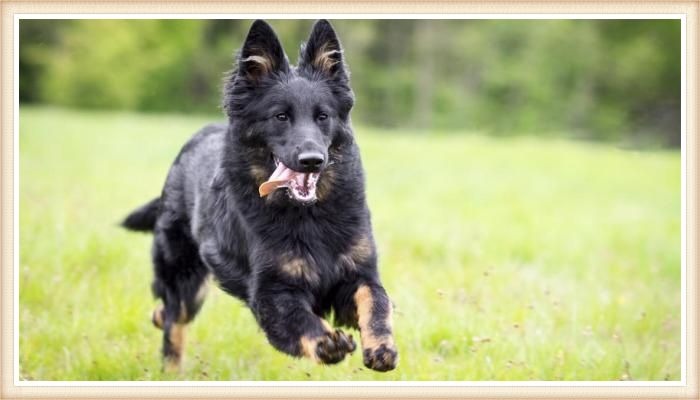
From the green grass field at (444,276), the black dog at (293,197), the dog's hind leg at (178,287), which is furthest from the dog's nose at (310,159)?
the dog's hind leg at (178,287)

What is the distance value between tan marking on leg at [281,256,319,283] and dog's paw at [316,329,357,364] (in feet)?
1.81

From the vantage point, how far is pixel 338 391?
5.06 m

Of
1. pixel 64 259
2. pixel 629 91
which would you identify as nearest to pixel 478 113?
pixel 629 91

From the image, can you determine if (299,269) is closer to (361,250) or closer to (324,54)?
(361,250)

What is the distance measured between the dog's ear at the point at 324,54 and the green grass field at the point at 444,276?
6.29 ft

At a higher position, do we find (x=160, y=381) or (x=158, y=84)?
(x=158, y=84)

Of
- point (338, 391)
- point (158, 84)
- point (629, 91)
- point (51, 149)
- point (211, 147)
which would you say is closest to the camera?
point (338, 391)

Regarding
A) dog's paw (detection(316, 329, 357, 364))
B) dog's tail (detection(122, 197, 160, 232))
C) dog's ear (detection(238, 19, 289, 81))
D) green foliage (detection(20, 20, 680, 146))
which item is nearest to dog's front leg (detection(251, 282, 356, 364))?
dog's paw (detection(316, 329, 357, 364))

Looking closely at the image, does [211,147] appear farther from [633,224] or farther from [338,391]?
[633,224]

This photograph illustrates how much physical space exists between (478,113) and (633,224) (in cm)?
1546

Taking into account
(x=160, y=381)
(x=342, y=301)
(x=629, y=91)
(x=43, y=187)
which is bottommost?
(x=160, y=381)

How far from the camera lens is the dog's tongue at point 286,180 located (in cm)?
431

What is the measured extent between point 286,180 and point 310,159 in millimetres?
307

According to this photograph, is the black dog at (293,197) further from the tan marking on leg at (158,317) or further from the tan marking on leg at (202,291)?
the tan marking on leg at (158,317)
